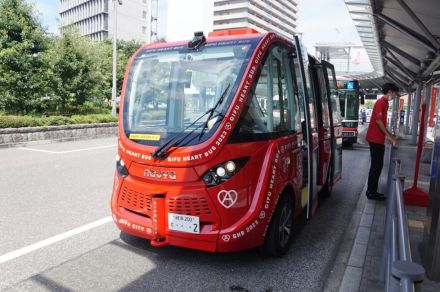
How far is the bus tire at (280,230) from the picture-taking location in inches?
165

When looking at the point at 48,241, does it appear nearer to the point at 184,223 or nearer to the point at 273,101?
the point at 184,223

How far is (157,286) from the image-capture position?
3.64 meters

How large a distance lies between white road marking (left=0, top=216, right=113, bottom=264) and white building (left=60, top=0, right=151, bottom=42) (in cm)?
8603

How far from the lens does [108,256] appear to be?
4.31 m

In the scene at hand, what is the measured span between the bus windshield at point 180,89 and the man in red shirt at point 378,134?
356 centimetres

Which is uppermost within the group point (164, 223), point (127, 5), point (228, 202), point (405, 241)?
point (127, 5)

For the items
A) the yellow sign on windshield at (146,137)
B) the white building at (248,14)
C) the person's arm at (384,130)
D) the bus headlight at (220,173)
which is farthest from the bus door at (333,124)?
the white building at (248,14)

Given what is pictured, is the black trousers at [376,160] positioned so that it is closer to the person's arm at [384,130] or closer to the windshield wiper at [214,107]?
the person's arm at [384,130]

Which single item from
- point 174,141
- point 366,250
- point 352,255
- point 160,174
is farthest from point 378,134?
point 160,174

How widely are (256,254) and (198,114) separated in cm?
172

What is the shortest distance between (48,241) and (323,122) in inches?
169

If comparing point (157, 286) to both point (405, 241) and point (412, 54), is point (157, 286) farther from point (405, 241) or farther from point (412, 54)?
point (412, 54)

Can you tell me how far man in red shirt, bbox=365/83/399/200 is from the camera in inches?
263

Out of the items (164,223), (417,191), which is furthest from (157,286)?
(417,191)
